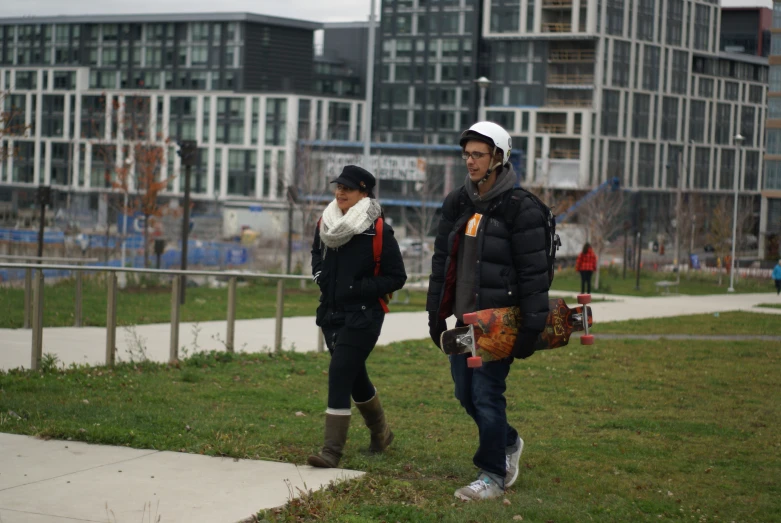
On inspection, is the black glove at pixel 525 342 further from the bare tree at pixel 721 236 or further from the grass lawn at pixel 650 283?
the bare tree at pixel 721 236

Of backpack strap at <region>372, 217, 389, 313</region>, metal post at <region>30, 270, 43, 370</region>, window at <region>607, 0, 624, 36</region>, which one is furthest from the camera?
window at <region>607, 0, 624, 36</region>

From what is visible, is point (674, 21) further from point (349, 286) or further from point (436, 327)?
point (436, 327)

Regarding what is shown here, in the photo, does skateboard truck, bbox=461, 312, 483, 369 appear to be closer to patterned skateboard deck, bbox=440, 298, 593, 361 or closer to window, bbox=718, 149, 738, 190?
patterned skateboard deck, bbox=440, 298, 593, 361

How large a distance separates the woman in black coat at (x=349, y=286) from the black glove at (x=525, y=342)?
1.20m

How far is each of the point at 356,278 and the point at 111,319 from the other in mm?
5091

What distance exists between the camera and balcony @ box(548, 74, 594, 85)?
100938mm

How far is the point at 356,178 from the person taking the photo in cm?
715

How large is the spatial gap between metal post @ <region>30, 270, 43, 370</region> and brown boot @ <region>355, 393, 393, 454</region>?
174 inches

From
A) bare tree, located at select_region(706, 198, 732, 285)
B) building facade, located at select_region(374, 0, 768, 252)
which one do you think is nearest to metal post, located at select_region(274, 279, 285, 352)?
bare tree, located at select_region(706, 198, 732, 285)

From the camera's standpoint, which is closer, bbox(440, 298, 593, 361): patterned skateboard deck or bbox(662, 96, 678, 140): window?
bbox(440, 298, 593, 361): patterned skateboard deck

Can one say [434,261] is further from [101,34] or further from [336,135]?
[101,34]

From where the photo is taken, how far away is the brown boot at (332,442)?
266 inches

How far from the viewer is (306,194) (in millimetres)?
53781

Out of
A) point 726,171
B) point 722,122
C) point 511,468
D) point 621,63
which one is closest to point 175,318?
point 511,468
